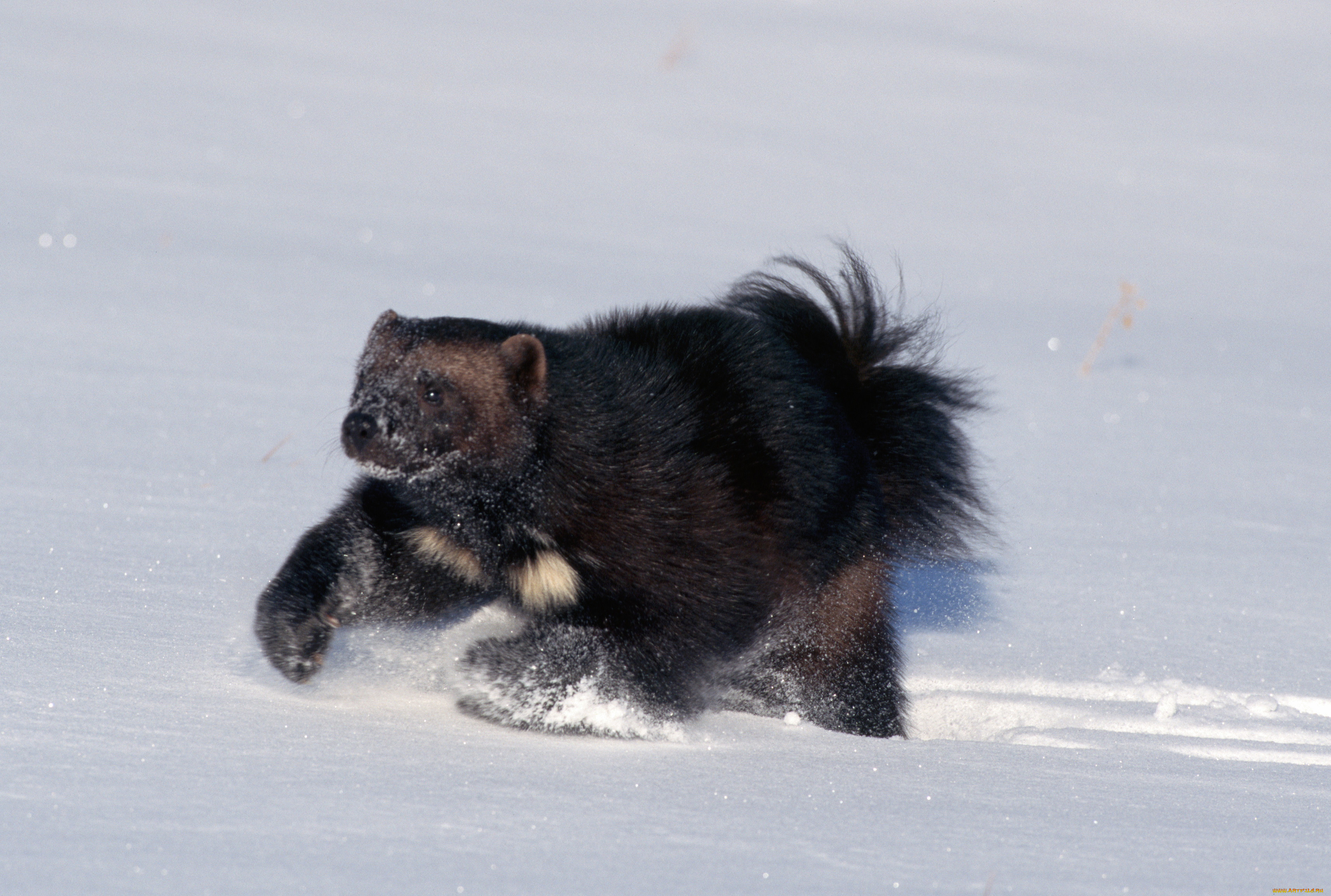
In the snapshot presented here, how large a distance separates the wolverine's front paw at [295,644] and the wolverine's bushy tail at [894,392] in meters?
1.58

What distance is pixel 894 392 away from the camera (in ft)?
14.0

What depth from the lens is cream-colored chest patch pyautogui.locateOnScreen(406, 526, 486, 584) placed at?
11.4 ft

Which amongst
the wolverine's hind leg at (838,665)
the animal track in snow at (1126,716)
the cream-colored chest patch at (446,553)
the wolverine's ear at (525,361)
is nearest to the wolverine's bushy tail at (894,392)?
the wolverine's hind leg at (838,665)

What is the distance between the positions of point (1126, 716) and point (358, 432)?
79.3 inches

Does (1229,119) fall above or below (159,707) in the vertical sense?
above

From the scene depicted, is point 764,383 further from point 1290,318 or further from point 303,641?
point 1290,318

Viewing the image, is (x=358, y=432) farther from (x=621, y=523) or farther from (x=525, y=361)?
(x=621, y=523)

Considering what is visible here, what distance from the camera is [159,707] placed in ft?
9.16

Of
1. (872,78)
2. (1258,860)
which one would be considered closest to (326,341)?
(1258,860)

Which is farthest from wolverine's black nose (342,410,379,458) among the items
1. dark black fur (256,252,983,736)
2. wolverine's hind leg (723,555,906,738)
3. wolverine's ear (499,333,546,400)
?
wolverine's hind leg (723,555,906,738)

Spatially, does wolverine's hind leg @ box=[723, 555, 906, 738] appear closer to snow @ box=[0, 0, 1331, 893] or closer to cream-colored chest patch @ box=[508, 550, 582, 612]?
snow @ box=[0, 0, 1331, 893]

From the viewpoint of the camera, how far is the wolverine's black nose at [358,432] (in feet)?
10.3

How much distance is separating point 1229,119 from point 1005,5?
149 inches

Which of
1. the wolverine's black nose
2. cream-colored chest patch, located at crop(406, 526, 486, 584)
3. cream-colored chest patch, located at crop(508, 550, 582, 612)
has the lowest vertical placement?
cream-colored chest patch, located at crop(406, 526, 486, 584)
